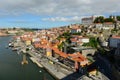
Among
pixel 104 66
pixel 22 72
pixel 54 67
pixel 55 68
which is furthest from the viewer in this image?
pixel 22 72

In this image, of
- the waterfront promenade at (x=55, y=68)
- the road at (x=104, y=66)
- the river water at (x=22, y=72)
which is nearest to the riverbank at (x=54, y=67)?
the waterfront promenade at (x=55, y=68)

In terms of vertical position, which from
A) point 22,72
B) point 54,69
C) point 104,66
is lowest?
point 22,72

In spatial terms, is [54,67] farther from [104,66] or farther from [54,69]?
[104,66]

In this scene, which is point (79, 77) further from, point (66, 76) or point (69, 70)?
point (69, 70)

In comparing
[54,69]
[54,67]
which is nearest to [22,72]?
[54,67]

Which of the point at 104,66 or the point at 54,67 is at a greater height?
the point at 104,66

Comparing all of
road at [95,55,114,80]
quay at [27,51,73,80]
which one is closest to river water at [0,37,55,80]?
quay at [27,51,73,80]

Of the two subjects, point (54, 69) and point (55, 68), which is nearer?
point (54, 69)

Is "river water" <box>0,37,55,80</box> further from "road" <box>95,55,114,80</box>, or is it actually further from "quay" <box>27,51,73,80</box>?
"road" <box>95,55,114,80</box>

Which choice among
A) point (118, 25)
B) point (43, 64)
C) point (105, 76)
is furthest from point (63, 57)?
point (118, 25)

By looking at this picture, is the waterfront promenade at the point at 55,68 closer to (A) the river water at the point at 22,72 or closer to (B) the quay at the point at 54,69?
(B) the quay at the point at 54,69

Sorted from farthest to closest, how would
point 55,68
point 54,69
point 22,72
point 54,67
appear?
point 22,72
point 54,67
point 55,68
point 54,69
